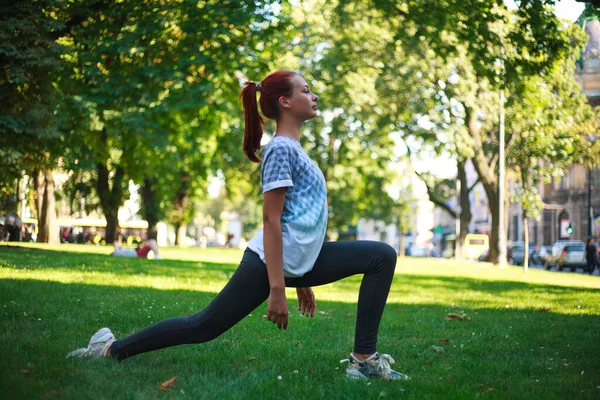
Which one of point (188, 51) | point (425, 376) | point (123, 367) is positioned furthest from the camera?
point (188, 51)

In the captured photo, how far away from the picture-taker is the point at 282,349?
233 inches

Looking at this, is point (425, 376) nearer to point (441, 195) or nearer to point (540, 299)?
point (540, 299)

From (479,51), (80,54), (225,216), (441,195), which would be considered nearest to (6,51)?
(80,54)

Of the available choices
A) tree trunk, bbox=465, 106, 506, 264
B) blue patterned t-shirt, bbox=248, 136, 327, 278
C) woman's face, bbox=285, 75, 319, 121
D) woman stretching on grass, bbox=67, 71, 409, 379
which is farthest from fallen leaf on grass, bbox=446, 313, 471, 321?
tree trunk, bbox=465, 106, 506, 264

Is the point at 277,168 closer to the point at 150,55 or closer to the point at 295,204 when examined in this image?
the point at 295,204

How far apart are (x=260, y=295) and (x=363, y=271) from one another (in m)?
0.68

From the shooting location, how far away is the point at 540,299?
13141 mm

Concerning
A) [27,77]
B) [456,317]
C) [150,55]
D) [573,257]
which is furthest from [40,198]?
[573,257]

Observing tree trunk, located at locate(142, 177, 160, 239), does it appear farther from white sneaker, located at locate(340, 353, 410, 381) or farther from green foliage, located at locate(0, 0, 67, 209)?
white sneaker, located at locate(340, 353, 410, 381)

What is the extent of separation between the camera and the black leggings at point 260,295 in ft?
14.3

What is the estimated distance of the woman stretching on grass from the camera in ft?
13.7

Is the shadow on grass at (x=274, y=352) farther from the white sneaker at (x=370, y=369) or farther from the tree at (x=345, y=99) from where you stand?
the tree at (x=345, y=99)

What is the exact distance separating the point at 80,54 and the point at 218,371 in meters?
12.7

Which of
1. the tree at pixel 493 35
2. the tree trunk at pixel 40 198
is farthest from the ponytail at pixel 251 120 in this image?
the tree trunk at pixel 40 198
